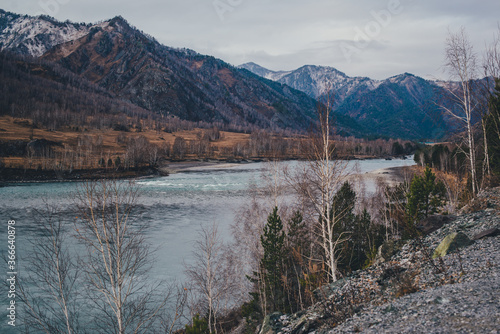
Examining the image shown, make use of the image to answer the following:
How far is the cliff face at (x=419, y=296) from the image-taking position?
688 centimetres

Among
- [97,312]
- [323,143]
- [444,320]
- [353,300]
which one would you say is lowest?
[97,312]

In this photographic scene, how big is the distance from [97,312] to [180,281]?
21.0ft

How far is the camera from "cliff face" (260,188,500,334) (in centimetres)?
688

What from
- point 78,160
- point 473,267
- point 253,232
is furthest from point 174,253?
point 78,160

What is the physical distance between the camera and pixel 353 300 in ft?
34.2

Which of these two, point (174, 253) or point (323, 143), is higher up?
point (323, 143)

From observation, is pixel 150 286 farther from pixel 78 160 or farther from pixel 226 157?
pixel 226 157

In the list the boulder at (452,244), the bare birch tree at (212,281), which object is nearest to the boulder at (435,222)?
the boulder at (452,244)

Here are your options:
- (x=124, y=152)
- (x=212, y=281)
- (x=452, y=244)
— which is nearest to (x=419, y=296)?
(x=452, y=244)

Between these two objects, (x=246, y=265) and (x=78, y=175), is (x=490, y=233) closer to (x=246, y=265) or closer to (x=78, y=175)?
(x=246, y=265)

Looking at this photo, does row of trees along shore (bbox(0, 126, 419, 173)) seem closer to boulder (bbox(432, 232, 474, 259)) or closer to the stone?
boulder (bbox(432, 232, 474, 259))

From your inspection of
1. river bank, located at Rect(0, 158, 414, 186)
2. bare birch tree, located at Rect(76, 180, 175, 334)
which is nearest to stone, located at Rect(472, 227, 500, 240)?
bare birch tree, located at Rect(76, 180, 175, 334)

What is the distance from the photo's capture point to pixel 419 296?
849cm

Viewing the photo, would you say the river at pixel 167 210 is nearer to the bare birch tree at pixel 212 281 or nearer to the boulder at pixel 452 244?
the bare birch tree at pixel 212 281
